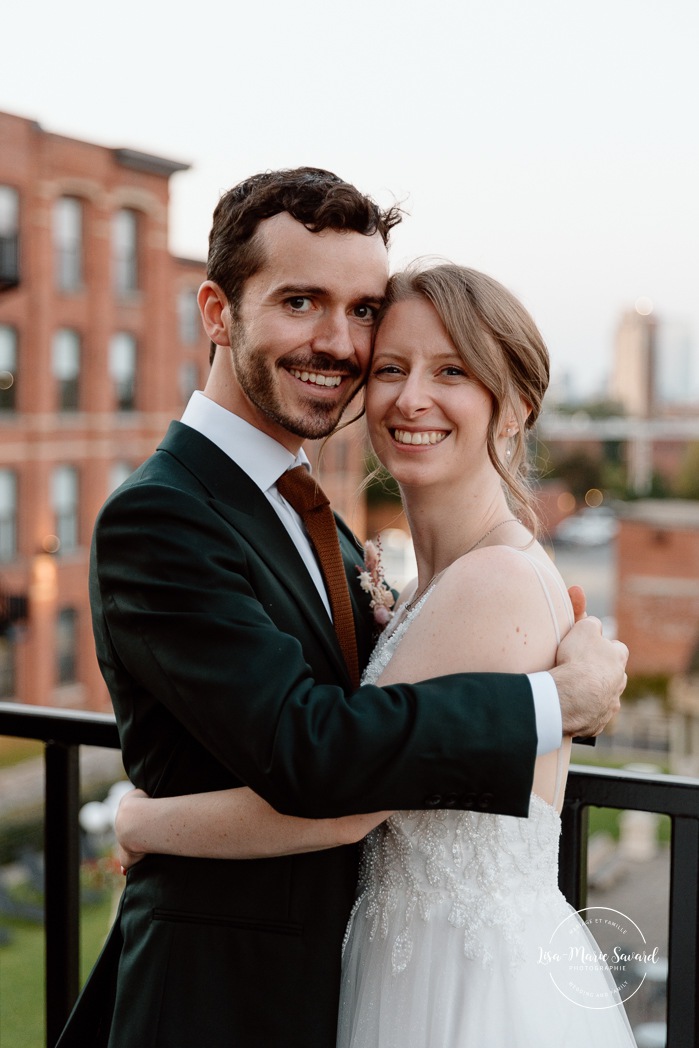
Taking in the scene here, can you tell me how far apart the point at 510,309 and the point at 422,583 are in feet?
1.68

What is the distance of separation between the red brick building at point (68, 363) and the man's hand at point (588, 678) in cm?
1869

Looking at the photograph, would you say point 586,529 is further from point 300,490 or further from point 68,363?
point 300,490

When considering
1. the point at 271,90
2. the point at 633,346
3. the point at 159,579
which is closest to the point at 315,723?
the point at 159,579

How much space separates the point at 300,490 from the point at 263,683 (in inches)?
19.7

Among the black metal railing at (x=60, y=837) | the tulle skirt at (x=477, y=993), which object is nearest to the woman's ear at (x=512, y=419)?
the tulle skirt at (x=477, y=993)

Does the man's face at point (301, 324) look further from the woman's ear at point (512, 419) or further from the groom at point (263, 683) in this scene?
the woman's ear at point (512, 419)

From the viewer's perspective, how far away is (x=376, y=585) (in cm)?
206

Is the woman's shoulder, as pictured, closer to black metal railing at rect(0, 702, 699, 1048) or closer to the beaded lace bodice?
the beaded lace bodice

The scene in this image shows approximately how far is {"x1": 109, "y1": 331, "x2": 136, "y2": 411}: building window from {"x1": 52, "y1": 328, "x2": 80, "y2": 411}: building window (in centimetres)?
99

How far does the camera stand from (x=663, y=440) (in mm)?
49000

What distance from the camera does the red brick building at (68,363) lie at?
66.6 ft

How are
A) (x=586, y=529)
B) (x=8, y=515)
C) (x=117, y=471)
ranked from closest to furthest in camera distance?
(x=8, y=515), (x=117, y=471), (x=586, y=529)

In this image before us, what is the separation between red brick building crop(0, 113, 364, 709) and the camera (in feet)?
66.6

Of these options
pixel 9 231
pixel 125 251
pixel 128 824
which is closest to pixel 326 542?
pixel 128 824
